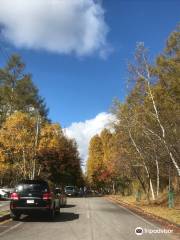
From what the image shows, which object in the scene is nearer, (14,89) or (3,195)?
(3,195)

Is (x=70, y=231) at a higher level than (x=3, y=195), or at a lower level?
lower

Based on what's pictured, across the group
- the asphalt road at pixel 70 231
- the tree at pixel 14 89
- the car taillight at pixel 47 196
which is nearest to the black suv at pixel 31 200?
the car taillight at pixel 47 196

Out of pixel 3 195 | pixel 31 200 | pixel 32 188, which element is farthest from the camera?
pixel 3 195

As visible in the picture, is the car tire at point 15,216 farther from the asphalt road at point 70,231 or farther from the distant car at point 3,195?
the distant car at point 3,195

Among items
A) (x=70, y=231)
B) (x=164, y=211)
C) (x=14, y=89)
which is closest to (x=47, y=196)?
(x=70, y=231)

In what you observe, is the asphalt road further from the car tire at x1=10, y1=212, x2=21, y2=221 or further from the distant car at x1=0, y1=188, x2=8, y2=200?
the distant car at x1=0, y1=188, x2=8, y2=200

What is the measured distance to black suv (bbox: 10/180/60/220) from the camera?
2169cm

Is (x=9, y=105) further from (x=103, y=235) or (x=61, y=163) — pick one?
(x=103, y=235)

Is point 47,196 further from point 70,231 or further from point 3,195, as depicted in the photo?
point 3,195

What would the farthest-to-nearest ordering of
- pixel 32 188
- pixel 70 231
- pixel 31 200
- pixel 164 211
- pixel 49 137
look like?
pixel 49 137, pixel 164 211, pixel 32 188, pixel 31 200, pixel 70 231

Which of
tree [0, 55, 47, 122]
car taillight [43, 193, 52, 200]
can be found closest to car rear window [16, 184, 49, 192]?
car taillight [43, 193, 52, 200]

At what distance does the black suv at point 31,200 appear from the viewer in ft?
71.2

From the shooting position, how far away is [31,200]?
21.8 metres

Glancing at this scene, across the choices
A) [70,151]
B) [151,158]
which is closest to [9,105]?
[70,151]
